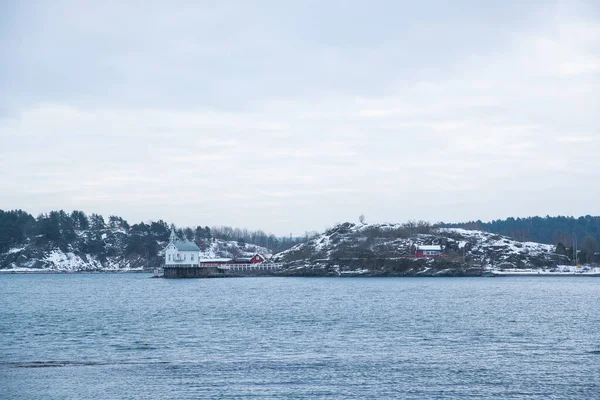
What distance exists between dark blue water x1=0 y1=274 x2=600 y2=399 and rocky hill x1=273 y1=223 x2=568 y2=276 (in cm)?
9356

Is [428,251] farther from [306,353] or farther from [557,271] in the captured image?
[306,353]

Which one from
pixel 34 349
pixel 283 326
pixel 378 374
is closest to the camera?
pixel 378 374

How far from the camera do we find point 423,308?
64.8 m

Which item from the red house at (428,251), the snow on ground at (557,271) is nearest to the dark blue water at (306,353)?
the snow on ground at (557,271)

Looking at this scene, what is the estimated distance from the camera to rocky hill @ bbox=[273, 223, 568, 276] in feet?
522

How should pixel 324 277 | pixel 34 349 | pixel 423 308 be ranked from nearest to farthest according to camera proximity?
1. pixel 34 349
2. pixel 423 308
3. pixel 324 277

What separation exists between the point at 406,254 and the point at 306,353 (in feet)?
440

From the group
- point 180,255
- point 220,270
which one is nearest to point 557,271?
point 220,270

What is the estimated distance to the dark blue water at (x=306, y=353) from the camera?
28531 mm

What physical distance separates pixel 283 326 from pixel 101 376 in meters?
20.4

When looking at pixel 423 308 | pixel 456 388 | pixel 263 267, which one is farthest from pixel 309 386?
pixel 263 267

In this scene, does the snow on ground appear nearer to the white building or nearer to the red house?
the red house

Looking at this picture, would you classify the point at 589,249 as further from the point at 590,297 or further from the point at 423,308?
the point at 423,308

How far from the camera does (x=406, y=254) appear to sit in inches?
6624
